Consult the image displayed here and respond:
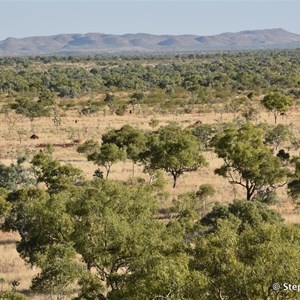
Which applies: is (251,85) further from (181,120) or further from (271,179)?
(271,179)

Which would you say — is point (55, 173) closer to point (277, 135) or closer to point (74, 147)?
point (74, 147)

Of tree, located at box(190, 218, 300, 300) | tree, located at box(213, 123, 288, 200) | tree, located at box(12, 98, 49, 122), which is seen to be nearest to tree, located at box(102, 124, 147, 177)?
tree, located at box(213, 123, 288, 200)

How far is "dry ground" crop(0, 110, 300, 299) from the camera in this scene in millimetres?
25500

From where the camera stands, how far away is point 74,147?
5550cm

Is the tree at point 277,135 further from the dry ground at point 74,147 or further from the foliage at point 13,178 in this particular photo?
the foliage at point 13,178

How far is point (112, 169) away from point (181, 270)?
31516 mm

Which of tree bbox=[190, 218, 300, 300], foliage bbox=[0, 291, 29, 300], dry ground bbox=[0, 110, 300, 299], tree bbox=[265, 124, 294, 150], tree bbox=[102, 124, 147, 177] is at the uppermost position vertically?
tree bbox=[190, 218, 300, 300]

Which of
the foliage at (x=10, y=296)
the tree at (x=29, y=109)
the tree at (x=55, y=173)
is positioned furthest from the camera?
the tree at (x=29, y=109)

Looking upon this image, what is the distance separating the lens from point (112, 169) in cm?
4462

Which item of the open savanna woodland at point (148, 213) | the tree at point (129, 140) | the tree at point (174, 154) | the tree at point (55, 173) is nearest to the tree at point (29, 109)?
the open savanna woodland at point (148, 213)

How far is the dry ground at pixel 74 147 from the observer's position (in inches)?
1004

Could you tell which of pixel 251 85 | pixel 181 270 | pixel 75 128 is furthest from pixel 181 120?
pixel 181 270

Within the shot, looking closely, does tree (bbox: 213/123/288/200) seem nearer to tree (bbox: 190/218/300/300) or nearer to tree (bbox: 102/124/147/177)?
tree (bbox: 102/124/147/177)

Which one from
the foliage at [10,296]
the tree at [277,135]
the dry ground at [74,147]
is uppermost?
the foliage at [10,296]
